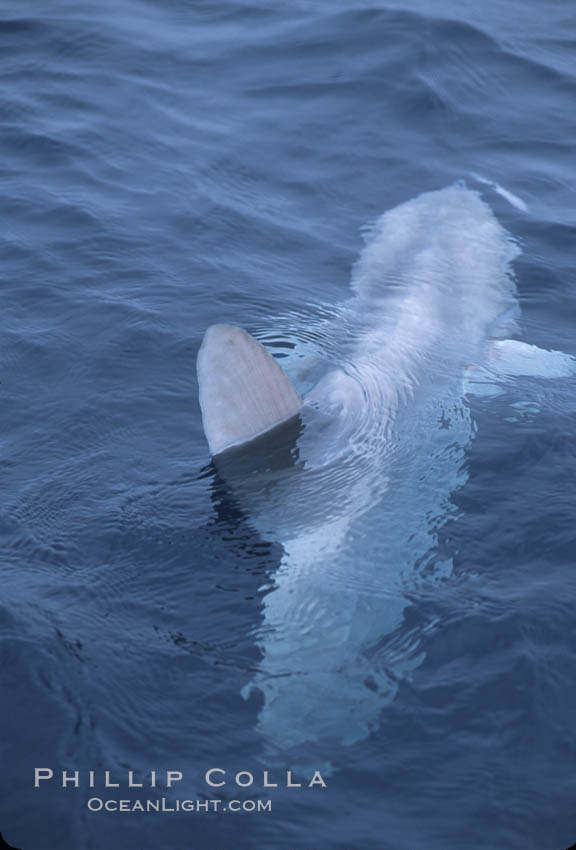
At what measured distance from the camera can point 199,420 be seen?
8.03 metres

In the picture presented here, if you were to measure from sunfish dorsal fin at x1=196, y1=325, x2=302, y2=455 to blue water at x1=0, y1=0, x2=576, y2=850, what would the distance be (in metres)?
0.37

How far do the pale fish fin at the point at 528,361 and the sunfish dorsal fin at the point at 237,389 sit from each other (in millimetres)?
2426

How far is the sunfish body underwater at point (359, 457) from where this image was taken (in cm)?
571

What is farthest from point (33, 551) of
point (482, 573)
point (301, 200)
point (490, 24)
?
point (490, 24)

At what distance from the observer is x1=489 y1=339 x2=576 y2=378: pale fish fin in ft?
28.8

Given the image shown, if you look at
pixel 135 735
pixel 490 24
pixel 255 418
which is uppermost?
pixel 490 24

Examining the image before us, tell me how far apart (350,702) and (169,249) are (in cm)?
644

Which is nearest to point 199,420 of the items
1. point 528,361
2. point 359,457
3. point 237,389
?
point 237,389

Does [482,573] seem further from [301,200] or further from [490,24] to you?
[490,24]

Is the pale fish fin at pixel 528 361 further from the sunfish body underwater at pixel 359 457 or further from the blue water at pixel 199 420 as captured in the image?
the blue water at pixel 199 420

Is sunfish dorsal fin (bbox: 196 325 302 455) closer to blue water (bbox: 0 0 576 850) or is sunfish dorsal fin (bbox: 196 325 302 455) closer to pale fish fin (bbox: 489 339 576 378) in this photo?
blue water (bbox: 0 0 576 850)

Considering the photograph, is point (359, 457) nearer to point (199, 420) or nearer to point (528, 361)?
point (199, 420)

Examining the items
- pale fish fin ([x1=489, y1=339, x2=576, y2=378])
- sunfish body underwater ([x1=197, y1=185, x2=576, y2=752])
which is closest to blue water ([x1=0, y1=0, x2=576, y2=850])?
sunfish body underwater ([x1=197, y1=185, x2=576, y2=752])

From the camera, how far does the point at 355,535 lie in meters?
6.57
